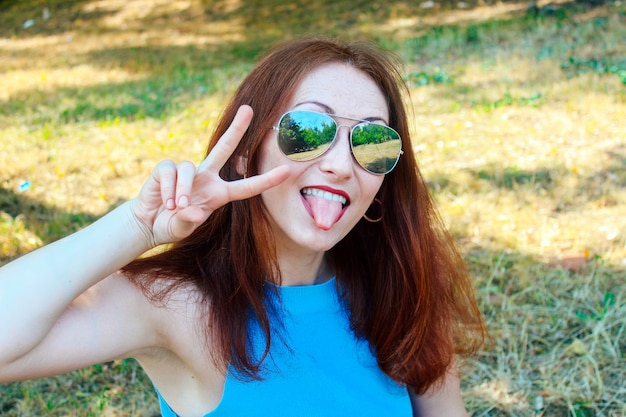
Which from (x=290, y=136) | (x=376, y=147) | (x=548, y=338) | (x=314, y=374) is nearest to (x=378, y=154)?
(x=376, y=147)

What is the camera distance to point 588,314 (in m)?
3.12

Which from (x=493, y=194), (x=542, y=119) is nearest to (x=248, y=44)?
(x=542, y=119)

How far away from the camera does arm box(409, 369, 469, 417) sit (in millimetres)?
2121

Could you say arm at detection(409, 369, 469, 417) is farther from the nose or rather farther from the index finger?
the index finger

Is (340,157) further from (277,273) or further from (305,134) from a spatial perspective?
(277,273)

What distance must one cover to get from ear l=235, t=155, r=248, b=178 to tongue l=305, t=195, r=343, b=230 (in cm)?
20

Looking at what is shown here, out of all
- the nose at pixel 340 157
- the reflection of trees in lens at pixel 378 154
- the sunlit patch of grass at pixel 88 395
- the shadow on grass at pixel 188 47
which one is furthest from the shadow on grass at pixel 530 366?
the shadow on grass at pixel 188 47

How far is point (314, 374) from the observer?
1.85m

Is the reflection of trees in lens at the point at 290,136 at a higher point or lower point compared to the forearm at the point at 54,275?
higher

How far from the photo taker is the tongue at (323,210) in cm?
170

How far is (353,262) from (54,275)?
1.03 metres

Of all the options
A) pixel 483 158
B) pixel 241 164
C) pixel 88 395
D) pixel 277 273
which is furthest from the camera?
pixel 483 158

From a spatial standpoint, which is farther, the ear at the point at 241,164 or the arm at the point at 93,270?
the ear at the point at 241,164

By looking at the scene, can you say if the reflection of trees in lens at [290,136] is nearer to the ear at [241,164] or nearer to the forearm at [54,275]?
the ear at [241,164]
